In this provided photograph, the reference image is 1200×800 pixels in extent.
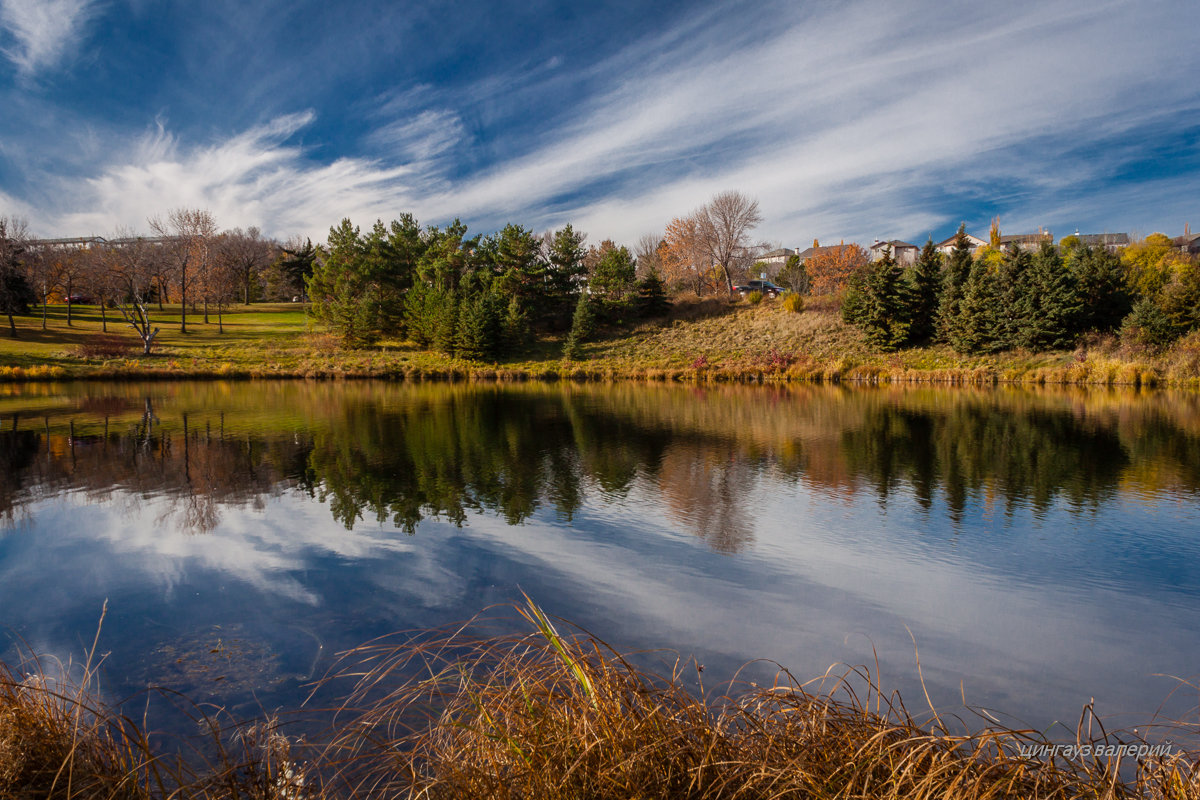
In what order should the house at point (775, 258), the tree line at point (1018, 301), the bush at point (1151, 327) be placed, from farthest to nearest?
the house at point (775, 258)
the tree line at point (1018, 301)
the bush at point (1151, 327)

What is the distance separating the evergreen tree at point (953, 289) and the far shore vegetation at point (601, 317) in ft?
0.51

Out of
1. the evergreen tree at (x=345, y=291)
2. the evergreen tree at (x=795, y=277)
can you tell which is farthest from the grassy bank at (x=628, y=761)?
the evergreen tree at (x=795, y=277)

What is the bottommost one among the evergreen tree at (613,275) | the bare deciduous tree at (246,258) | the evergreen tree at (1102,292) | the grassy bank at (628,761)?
the grassy bank at (628,761)

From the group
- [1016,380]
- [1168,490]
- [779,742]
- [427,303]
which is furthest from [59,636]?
[427,303]

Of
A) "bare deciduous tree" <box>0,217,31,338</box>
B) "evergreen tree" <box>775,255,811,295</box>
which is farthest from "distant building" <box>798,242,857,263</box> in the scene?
"bare deciduous tree" <box>0,217,31,338</box>

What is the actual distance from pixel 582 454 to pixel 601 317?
38.4 m

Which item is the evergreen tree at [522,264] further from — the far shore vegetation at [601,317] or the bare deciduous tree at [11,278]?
the bare deciduous tree at [11,278]

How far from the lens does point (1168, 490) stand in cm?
1015

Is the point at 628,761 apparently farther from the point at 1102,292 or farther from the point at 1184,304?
the point at 1102,292

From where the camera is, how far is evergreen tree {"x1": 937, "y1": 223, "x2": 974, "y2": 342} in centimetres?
3875

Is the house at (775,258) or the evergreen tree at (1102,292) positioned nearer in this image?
the evergreen tree at (1102,292)

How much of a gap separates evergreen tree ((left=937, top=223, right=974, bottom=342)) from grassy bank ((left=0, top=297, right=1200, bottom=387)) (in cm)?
198

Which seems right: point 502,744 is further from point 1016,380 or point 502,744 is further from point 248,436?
point 1016,380

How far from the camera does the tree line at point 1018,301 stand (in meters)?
32.6
